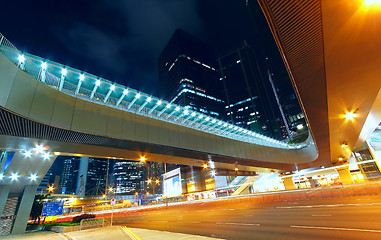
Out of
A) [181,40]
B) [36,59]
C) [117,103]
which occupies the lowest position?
[117,103]

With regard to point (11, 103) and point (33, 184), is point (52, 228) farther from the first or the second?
point (11, 103)

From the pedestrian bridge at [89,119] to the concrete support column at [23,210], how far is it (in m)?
8.19

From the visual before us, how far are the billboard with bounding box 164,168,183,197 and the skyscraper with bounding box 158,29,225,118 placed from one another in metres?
45.8

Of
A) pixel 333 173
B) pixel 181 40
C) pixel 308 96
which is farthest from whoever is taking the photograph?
pixel 181 40

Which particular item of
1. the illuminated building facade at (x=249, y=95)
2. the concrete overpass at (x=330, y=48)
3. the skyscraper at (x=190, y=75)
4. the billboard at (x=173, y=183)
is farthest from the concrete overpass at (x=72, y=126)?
the illuminated building facade at (x=249, y=95)

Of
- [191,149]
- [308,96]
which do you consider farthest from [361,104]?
[191,149]

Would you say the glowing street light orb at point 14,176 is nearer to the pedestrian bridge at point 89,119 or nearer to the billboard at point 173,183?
the pedestrian bridge at point 89,119

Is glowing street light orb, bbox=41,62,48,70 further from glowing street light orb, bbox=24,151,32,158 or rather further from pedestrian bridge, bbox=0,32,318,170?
glowing street light orb, bbox=24,151,32,158

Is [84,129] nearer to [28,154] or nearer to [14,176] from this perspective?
[28,154]

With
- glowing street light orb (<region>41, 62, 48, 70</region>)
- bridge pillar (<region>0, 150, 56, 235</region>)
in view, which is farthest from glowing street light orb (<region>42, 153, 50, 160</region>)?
glowing street light orb (<region>41, 62, 48, 70</region>)

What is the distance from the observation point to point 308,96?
10852mm

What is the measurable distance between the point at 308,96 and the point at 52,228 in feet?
91.6

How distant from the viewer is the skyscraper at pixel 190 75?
122 m

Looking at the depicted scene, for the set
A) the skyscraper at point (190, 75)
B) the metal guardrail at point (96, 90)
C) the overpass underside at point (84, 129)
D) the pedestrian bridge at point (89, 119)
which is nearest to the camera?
the overpass underside at point (84, 129)
